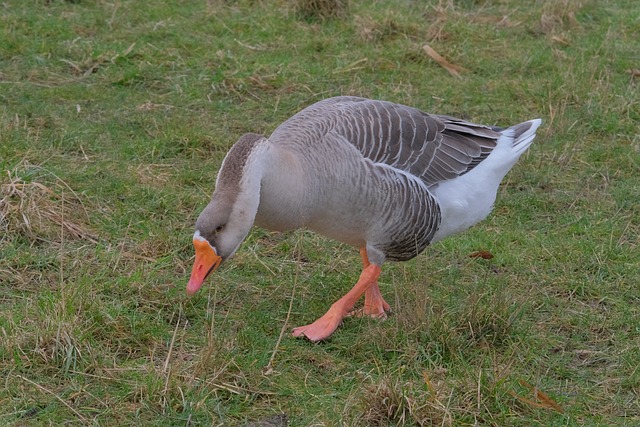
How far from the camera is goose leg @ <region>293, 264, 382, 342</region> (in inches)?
185

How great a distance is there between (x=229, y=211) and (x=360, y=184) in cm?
77

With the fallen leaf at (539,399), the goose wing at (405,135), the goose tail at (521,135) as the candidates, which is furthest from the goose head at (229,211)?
the goose tail at (521,135)

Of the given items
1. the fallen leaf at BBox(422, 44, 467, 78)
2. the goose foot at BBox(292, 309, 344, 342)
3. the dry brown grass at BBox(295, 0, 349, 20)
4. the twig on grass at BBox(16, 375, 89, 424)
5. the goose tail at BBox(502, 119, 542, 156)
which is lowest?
the fallen leaf at BBox(422, 44, 467, 78)

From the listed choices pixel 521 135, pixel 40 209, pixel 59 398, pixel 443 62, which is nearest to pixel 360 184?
pixel 521 135

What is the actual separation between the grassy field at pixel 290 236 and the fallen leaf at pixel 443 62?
0.23ft

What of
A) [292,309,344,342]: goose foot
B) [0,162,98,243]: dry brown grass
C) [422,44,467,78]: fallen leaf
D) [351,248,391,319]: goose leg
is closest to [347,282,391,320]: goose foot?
Result: [351,248,391,319]: goose leg

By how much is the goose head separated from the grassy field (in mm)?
337

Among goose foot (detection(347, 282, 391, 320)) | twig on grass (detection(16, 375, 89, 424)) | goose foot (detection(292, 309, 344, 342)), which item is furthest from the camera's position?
goose foot (detection(347, 282, 391, 320))

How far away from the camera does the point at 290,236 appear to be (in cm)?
580

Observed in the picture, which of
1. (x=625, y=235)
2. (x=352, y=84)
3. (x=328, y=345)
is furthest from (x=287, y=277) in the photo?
(x=352, y=84)

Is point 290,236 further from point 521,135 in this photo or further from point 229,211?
point 229,211

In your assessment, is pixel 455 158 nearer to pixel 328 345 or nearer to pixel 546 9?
pixel 328 345

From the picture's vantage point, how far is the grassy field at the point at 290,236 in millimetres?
4078

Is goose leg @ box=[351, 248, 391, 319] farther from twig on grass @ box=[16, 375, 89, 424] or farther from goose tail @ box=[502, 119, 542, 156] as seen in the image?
twig on grass @ box=[16, 375, 89, 424]
